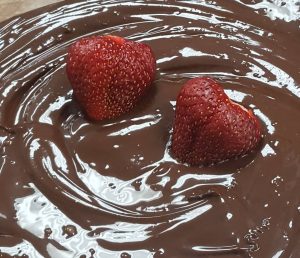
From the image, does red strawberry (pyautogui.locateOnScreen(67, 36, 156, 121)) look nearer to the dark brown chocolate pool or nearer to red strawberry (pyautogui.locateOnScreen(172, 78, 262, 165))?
the dark brown chocolate pool

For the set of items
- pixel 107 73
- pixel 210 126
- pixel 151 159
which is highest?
pixel 107 73

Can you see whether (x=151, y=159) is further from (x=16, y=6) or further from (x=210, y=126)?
(x=16, y=6)

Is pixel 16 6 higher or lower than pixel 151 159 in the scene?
higher

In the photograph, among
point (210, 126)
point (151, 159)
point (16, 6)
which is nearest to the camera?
point (210, 126)

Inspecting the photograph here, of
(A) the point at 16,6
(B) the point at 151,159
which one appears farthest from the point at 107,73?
(A) the point at 16,6

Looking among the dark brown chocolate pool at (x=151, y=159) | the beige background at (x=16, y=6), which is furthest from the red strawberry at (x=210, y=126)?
the beige background at (x=16, y=6)

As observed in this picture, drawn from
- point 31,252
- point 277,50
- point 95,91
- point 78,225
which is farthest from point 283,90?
point 31,252

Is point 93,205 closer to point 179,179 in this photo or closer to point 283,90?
point 179,179
